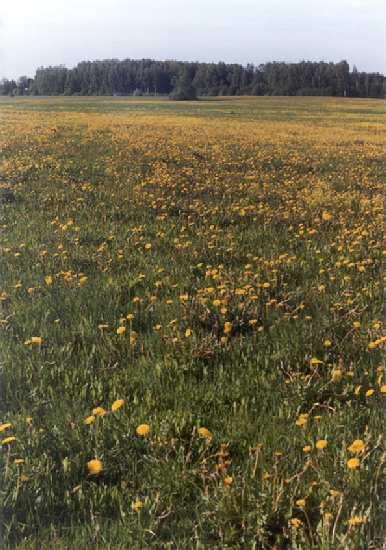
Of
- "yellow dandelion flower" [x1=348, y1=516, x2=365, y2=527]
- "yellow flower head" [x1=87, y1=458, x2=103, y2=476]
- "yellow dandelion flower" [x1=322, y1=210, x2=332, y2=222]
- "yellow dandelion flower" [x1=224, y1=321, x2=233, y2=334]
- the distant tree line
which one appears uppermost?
the distant tree line

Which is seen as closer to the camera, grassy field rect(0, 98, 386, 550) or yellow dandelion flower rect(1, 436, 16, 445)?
grassy field rect(0, 98, 386, 550)

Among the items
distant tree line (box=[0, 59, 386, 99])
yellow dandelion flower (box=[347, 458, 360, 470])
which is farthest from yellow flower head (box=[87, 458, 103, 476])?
distant tree line (box=[0, 59, 386, 99])

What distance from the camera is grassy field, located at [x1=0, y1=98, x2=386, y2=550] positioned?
270 centimetres

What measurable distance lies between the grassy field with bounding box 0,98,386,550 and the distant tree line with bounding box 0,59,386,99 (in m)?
25.1

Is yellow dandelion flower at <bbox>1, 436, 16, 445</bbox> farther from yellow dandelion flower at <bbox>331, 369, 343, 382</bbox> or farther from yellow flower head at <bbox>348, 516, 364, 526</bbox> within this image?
yellow dandelion flower at <bbox>331, 369, 343, 382</bbox>

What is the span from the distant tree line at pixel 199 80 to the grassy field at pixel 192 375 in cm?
2510

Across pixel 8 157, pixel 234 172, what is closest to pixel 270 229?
pixel 234 172

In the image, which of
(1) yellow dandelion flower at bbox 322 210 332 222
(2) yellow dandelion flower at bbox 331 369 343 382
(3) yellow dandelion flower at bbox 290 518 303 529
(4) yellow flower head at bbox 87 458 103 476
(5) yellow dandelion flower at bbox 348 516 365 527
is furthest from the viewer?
(1) yellow dandelion flower at bbox 322 210 332 222

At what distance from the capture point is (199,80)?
5681 centimetres

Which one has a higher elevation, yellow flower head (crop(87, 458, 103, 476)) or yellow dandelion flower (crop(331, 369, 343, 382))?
yellow dandelion flower (crop(331, 369, 343, 382))

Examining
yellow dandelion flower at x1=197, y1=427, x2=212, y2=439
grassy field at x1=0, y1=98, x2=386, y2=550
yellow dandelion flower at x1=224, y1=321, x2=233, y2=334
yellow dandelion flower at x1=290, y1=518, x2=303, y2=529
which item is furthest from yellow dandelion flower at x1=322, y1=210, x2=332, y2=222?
yellow dandelion flower at x1=290, y1=518, x2=303, y2=529

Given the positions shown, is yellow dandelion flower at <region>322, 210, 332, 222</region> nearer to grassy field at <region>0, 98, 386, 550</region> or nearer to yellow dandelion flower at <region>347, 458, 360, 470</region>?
grassy field at <region>0, 98, 386, 550</region>

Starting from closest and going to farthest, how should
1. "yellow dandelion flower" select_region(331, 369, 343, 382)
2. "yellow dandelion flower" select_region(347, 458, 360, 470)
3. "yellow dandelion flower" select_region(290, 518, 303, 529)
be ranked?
"yellow dandelion flower" select_region(290, 518, 303, 529)
"yellow dandelion flower" select_region(347, 458, 360, 470)
"yellow dandelion flower" select_region(331, 369, 343, 382)

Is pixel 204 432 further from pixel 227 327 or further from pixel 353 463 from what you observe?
pixel 227 327
